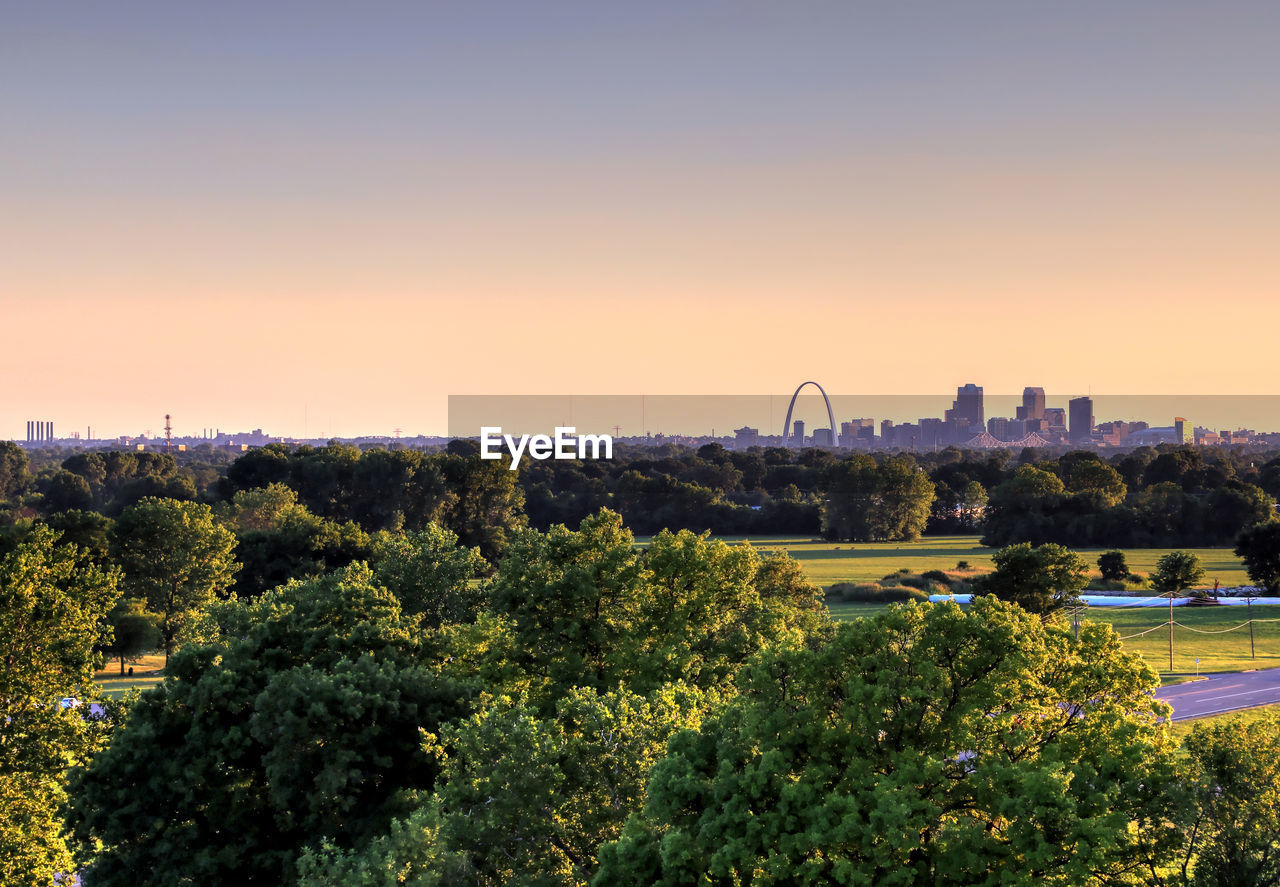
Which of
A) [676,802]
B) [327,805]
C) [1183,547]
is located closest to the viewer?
[676,802]

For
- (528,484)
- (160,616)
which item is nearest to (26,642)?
(160,616)

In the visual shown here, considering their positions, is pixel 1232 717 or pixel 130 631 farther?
pixel 130 631

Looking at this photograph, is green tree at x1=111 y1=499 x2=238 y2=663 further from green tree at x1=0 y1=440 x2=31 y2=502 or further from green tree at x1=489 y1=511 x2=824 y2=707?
green tree at x1=0 y1=440 x2=31 y2=502

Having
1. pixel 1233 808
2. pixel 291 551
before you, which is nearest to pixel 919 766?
pixel 1233 808

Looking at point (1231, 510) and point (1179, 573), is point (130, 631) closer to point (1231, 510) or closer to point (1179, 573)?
point (1179, 573)

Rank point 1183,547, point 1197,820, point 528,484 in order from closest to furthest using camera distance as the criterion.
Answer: point 1197,820
point 1183,547
point 528,484

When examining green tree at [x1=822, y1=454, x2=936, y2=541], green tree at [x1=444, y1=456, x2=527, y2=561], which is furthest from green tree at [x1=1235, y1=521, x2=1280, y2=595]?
green tree at [x1=444, y1=456, x2=527, y2=561]

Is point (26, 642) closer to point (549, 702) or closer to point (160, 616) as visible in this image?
point (549, 702)
